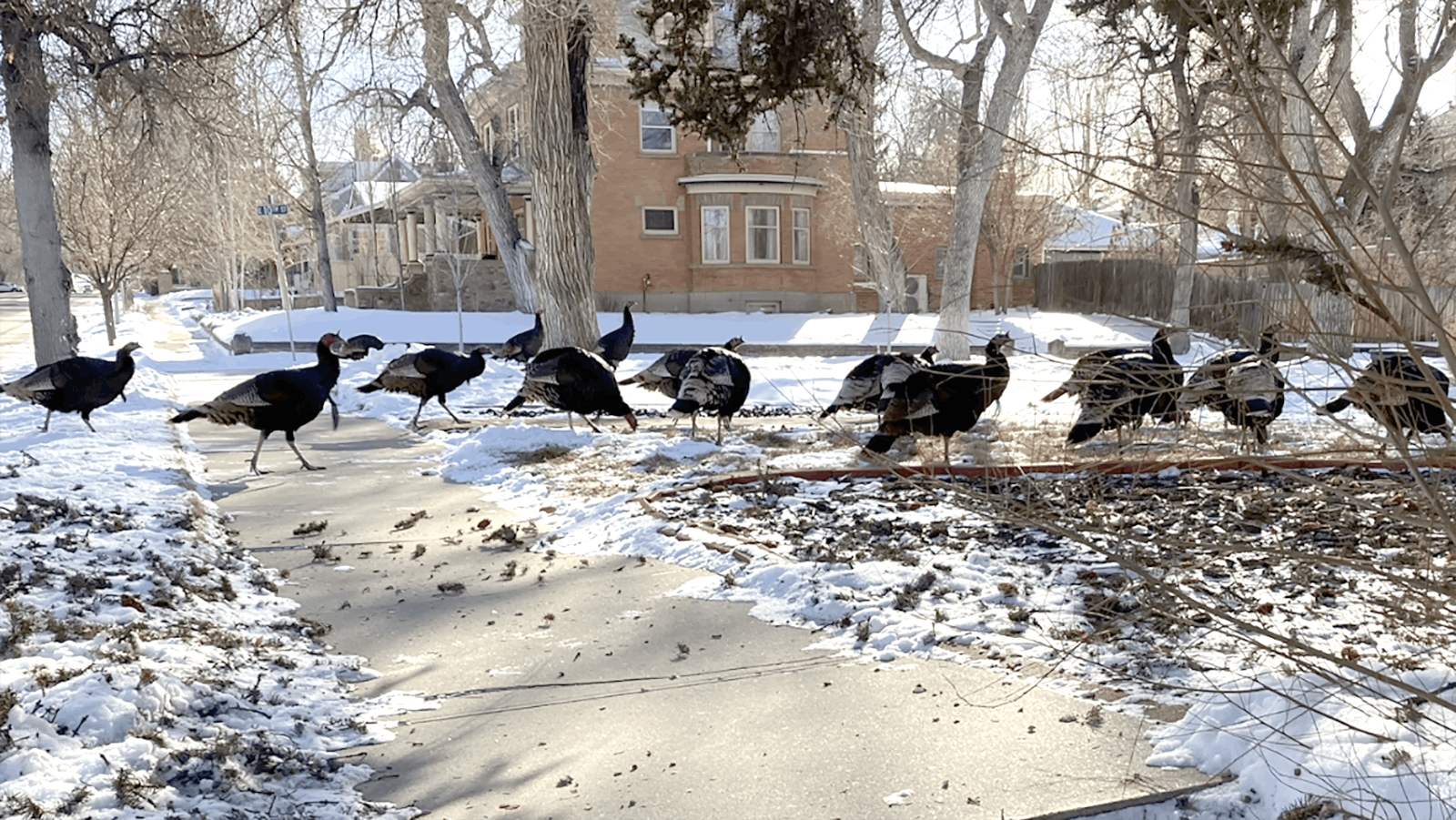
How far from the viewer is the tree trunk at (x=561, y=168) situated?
49.6ft

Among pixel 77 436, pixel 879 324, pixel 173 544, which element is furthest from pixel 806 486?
pixel 879 324

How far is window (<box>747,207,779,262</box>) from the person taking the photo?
36406 mm

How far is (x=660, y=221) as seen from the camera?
3650 cm

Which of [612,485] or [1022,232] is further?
[1022,232]

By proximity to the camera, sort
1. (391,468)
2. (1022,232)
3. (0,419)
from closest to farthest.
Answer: (391,468), (0,419), (1022,232)

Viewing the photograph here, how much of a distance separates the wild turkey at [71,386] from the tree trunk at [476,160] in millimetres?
6959

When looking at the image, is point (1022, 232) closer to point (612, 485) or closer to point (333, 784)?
point (612, 485)

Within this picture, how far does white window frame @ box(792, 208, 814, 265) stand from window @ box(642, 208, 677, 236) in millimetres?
4040

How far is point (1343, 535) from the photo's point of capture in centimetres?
589

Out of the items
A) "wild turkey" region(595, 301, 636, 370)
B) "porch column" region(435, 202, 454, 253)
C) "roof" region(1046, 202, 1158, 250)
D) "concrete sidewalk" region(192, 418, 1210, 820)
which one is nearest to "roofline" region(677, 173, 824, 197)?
"porch column" region(435, 202, 454, 253)

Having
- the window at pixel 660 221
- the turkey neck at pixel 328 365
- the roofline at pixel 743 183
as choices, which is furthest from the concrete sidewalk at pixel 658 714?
the window at pixel 660 221

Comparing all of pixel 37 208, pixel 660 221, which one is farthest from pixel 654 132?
pixel 37 208

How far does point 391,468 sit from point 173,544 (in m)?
3.69

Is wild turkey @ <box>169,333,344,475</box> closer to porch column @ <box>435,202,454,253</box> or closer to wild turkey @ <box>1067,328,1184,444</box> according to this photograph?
wild turkey @ <box>1067,328,1184,444</box>
